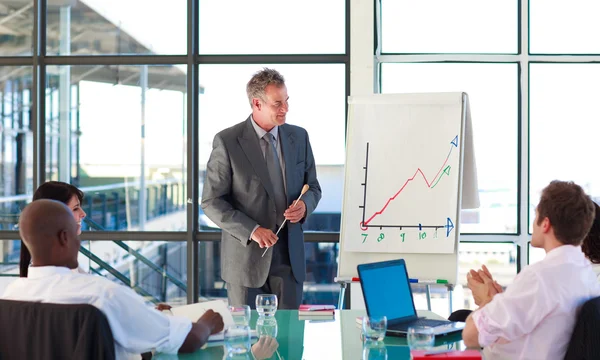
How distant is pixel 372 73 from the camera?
18.0ft

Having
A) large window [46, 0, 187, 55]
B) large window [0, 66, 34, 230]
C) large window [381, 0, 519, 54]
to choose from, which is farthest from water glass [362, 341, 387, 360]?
large window [0, 66, 34, 230]

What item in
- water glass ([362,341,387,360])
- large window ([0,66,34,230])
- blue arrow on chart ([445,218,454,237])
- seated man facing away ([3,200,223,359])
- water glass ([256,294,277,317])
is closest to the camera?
seated man facing away ([3,200,223,359])

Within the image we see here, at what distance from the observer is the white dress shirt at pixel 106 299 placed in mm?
2250

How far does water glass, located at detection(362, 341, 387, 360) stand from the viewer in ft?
8.45

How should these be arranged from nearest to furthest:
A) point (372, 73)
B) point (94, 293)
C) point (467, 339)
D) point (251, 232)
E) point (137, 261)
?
1. point (94, 293)
2. point (467, 339)
3. point (251, 232)
4. point (372, 73)
5. point (137, 261)

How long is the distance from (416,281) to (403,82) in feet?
6.08

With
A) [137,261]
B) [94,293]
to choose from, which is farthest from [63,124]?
[94,293]

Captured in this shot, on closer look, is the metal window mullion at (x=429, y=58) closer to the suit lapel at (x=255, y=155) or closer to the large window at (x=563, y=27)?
the large window at (x=563, y=27)

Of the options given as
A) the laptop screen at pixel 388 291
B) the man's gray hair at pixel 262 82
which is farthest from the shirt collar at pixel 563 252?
the man's gray hair at pixel 262 82

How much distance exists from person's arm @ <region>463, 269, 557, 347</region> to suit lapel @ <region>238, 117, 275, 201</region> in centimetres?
187

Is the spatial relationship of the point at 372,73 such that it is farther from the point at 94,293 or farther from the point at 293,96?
the point at 94,293

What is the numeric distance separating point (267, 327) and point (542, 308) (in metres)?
1.16

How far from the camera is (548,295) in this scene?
236 cm

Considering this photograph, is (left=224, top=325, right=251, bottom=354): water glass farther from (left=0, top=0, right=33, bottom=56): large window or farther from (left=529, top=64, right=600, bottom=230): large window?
(left=0, top=0, right=33, bottom=56): large window
